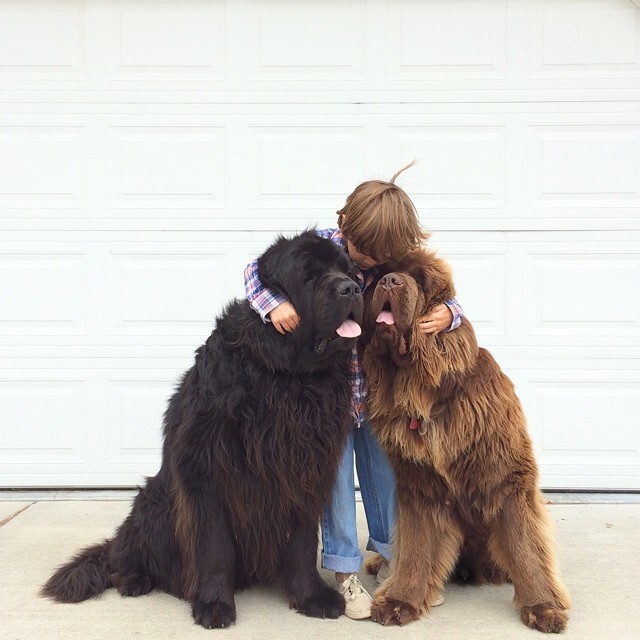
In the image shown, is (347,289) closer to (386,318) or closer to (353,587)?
(386,318)

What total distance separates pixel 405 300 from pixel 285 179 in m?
2.13

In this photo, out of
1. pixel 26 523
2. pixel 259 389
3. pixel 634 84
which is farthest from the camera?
pixel 634 84

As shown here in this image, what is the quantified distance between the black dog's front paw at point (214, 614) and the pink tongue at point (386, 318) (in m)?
1.19

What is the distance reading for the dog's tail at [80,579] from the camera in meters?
2.85

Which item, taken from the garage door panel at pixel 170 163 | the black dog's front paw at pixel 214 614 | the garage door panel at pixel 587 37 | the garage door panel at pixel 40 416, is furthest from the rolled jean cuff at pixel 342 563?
the garage door panel at pixel 587 37

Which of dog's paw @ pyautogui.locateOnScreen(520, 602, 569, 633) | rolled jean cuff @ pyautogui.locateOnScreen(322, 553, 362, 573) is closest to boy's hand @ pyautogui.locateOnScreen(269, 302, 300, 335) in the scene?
rolled jean cuff @ pyautogui.locateOnScreen(322, 553, 362, 573)

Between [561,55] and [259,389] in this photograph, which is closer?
[259,389]

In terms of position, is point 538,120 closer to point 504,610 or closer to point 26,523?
point 504,610

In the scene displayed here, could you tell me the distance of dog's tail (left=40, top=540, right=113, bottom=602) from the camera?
2850mm

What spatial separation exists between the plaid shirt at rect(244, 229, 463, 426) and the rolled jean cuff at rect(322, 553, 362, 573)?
0.54m

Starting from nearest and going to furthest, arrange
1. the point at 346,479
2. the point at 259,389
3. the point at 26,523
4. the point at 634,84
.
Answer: the point at 259,389
the point at 346,479
the point at 26,523
the point at 634,84

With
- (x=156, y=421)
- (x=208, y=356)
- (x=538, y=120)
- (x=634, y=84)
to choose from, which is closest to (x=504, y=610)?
(x=208, y=356)

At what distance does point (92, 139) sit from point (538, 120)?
8.88ft

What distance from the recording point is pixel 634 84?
14.3 ft
